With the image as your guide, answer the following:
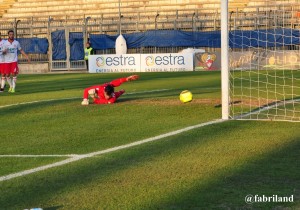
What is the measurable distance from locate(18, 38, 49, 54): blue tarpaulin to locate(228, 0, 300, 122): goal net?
10.3 meters

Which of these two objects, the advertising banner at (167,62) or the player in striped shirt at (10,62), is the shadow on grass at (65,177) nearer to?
the player in striped shirt at (10,62)

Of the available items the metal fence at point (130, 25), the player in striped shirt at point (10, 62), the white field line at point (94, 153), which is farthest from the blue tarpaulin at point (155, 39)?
the white field line at point (94, 153)

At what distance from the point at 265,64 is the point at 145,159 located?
2240 cm

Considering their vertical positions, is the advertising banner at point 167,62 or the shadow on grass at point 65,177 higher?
the advertising banner at point 167,62

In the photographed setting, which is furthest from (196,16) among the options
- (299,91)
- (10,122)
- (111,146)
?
(111,146)

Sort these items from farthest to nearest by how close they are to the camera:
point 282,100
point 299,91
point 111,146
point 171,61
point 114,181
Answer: point 171,61 → point 299,91 → point 282,100 → point 111,146 → point 114,181

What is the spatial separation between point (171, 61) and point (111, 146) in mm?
27493

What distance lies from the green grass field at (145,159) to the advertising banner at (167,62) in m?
21.3

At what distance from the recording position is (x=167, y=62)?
3872 centimetres

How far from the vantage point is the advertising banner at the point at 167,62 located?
38469mm

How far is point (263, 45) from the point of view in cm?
3622

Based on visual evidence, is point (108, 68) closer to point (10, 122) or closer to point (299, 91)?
point (299, 91)

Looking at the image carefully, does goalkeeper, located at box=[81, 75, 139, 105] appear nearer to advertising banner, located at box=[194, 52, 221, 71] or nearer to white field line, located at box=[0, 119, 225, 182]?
white field line, located at box=[0, 119, 225, 182]

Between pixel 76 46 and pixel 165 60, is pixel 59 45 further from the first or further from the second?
pixel 165 60
